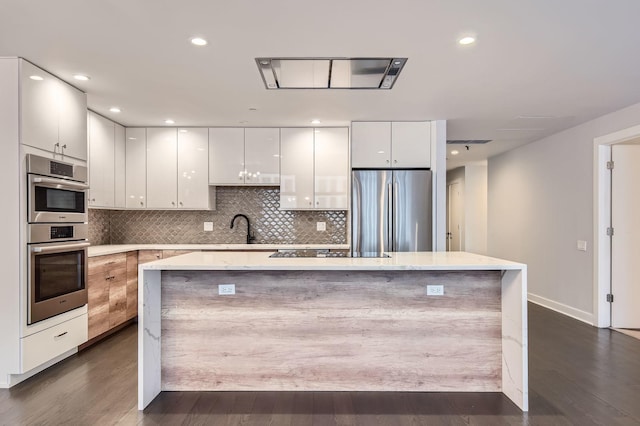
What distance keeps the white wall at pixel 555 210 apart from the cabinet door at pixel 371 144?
95.2 inches

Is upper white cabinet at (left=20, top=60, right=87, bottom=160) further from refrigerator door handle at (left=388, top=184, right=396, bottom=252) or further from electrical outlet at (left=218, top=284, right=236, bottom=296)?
refrigerator door handle at (left=388, top=184, right=396, bottom=252)

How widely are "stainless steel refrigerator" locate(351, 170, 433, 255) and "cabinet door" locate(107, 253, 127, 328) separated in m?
2.57

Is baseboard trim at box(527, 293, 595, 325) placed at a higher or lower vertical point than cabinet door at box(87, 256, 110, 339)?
lower

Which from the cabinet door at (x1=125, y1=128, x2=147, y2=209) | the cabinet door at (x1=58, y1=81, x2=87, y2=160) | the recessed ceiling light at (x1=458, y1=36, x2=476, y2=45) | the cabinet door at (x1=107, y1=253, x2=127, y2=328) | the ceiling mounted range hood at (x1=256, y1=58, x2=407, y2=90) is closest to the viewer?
the recessed ceiling light at (x1=458, y1=36, x2=476, y2=45)

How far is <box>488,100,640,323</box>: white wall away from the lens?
4.54 meters

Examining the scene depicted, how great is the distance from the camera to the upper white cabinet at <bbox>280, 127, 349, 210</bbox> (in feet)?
15.6

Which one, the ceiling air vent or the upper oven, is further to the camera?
the ceiling air vent

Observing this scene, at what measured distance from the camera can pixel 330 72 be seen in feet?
9.78

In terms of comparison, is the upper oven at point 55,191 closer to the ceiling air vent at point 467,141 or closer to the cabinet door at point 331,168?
the cabinet door at point 331,168

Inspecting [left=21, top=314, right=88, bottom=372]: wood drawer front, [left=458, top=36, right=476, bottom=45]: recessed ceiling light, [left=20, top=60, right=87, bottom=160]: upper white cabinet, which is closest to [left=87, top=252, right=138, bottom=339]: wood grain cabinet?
[left=21, top=314, right=88, bottom=372]: wood drawer front

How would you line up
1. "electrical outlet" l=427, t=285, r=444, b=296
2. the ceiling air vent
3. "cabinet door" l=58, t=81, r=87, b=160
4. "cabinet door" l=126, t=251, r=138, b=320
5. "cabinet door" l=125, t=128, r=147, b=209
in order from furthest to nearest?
1. the ceiling air vent
2. "cabinet door" l=125, t=128, r=147, b=209
3. "cabinet door" l=126, t=251, r=138, b=320
4. "cabinet door" l=58, t=81, r=87, b=160
5. "electrical outlet" l=427, t=285, r=444, b=296

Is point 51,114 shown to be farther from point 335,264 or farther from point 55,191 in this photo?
point 335,264

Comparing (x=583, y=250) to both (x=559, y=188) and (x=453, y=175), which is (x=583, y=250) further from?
(x=453, y=175)

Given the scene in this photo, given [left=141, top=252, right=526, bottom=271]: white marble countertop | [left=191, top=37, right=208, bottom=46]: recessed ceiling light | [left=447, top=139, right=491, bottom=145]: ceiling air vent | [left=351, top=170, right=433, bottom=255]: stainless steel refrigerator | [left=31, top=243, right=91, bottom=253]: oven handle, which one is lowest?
[left=141, top=252, right=526, bottom=271]: white marble countertop
